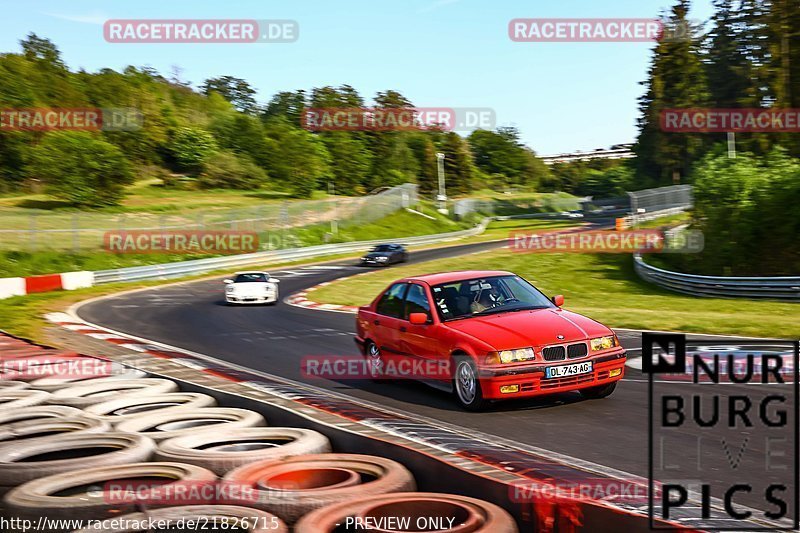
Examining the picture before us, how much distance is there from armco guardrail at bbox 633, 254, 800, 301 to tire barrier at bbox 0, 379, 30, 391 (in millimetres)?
20735

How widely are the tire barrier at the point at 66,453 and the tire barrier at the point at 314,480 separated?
96cm

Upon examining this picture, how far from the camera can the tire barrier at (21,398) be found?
291 inches

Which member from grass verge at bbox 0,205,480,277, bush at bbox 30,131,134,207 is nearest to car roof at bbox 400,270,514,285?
grass verge at bbox 0,205,480,277

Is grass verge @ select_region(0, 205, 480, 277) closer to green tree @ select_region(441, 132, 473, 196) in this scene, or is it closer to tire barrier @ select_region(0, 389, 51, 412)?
tire barrier @ select_region(0, 389, 51, 412)

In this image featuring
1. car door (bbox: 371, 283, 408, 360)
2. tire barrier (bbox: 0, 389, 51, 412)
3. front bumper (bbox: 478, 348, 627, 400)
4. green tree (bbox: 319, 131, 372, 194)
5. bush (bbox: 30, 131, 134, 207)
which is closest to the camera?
Answer: tire barrier (bbox: 0, 389, 51, 412)

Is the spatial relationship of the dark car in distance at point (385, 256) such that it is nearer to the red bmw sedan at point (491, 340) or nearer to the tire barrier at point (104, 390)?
the red bmw sedan at point (491, 340)

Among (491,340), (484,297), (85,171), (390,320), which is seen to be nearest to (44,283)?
(390,320)

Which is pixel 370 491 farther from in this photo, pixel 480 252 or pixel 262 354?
pixel 480 252

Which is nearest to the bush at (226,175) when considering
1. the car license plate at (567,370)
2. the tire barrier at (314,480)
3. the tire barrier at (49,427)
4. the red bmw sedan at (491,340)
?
the red bmw sedan at (491,340)

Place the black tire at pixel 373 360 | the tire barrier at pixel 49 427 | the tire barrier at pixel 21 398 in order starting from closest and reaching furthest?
the tire barrier at pixel 49 427
the tire barrier at pixel 21 398
the black tire at pixel 373 360

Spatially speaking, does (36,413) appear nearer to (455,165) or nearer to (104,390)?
(104,390)

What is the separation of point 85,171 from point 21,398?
193ft

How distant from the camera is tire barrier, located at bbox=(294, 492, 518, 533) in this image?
400cm

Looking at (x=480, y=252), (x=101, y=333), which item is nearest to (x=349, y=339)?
(x=101, y=333)
